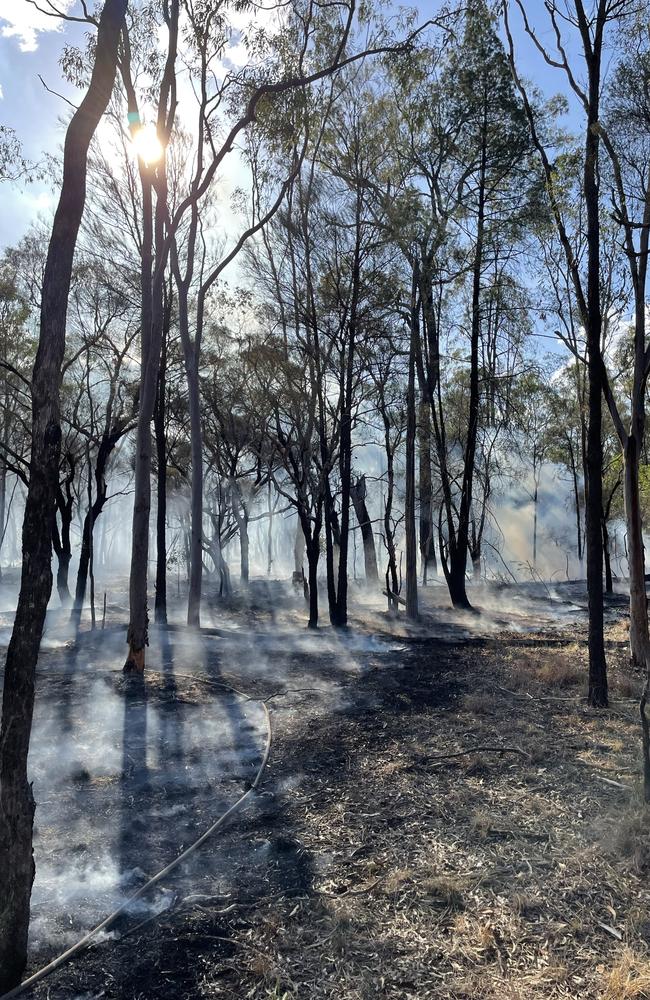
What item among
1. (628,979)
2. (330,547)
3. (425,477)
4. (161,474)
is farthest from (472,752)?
(425,477)

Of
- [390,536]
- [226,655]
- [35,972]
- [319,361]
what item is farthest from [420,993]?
[390,536]

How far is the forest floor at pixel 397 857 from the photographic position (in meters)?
3.77

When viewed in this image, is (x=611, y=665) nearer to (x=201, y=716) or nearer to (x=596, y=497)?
(x=596, y=497)

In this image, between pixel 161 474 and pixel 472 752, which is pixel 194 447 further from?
pixel 472 752

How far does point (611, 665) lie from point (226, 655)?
7120 millimetres

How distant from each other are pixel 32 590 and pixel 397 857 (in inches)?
127

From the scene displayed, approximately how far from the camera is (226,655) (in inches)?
544

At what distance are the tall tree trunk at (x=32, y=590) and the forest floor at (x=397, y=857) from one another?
483 millimetres

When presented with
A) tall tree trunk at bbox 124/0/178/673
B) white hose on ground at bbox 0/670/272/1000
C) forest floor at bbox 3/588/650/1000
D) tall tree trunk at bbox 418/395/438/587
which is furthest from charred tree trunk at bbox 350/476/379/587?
white hose on ground at bbox 0/670/272/1000

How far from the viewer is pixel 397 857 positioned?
200 inches

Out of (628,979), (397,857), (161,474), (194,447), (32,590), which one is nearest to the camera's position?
(628,979)

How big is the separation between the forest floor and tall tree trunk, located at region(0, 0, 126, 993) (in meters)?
0.48

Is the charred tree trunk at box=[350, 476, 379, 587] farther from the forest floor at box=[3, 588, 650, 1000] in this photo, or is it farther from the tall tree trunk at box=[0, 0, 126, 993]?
the tall tree trunk at box=[0, 0, 126, 993]

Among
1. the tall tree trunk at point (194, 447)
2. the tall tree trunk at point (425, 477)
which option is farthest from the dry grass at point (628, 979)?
the tall tree trunk at point (425, 477)
